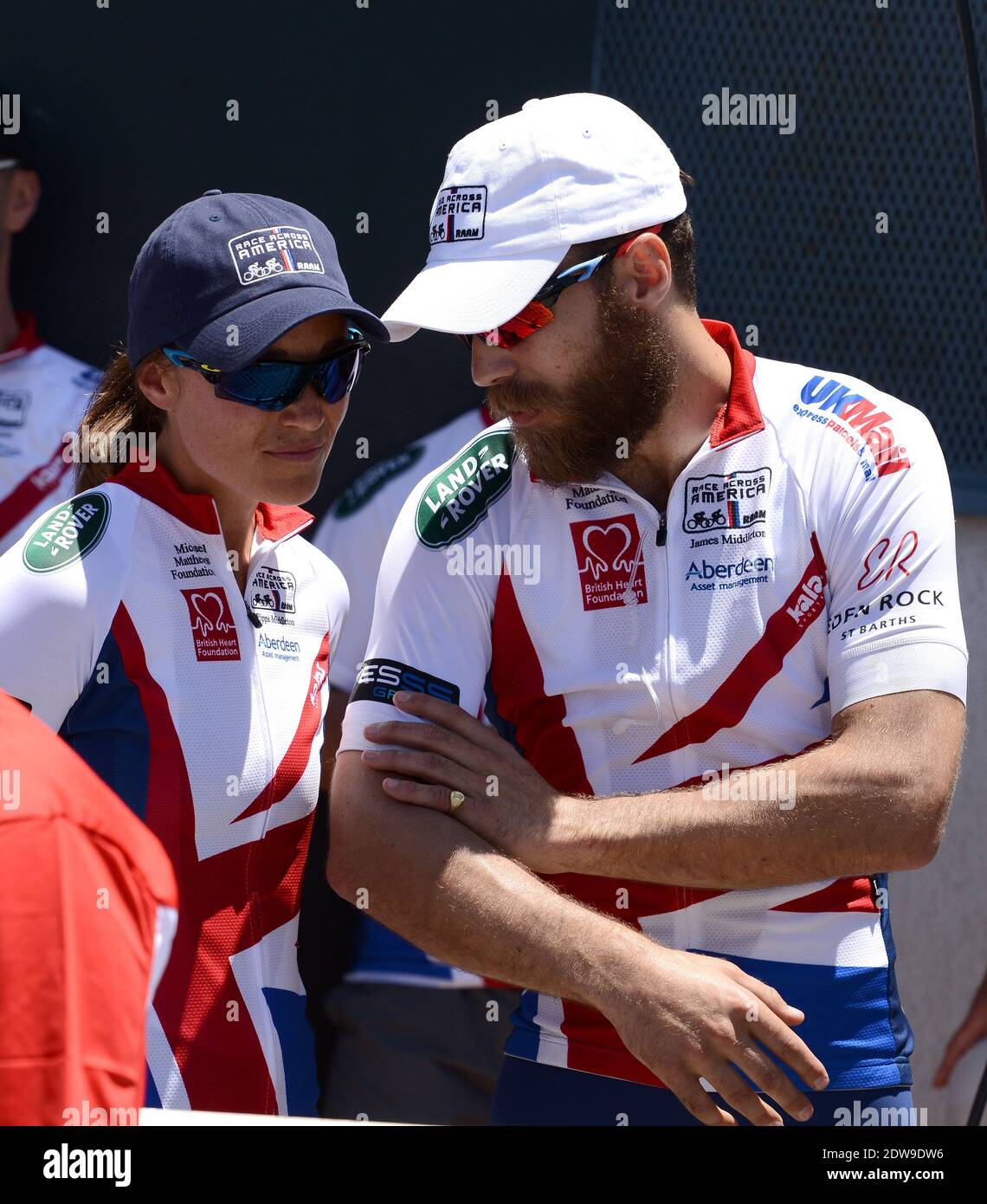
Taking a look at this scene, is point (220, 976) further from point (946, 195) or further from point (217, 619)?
point (946, 195)

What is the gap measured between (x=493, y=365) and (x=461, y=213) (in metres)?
0.23

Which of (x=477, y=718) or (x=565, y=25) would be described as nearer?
(x=477, y=718)

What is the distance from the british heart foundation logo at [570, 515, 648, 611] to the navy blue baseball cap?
1.33 feet

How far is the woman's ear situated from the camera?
198 cm

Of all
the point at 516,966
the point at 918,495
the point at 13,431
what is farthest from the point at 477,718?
the point at 13,431

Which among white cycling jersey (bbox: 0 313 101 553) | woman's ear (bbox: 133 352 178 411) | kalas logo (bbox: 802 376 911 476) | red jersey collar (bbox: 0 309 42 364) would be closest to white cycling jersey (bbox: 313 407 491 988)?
white cycling jersey (bbox: 0 313 101 553)

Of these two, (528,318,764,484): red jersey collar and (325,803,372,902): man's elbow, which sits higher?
(528,318,764,484): red jersey collar

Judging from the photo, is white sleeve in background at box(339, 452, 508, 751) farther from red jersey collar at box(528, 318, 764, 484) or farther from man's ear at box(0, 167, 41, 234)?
man's ear at box(0, 167, 41, 234)

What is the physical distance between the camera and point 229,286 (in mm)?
1893

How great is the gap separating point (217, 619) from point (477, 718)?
1.25 ft

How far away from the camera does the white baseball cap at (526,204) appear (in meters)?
1.93

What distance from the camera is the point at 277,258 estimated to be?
1.93 metres

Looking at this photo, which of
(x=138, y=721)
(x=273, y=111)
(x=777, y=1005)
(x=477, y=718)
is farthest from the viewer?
(x=273, y=111)

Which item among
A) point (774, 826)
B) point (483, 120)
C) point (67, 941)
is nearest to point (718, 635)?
point (774, 826)
